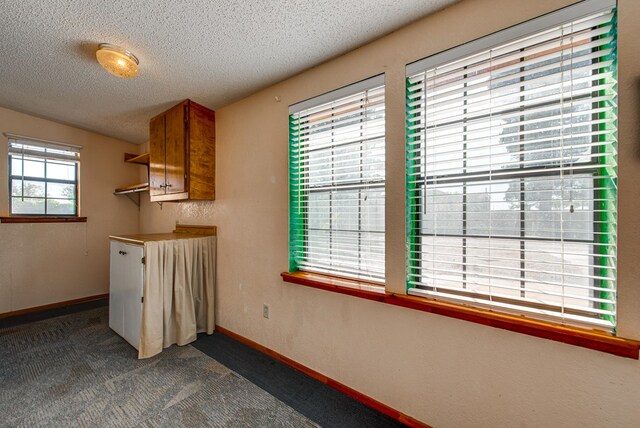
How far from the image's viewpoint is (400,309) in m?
1.55

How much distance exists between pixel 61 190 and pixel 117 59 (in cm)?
272

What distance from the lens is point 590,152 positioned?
1.11 metres

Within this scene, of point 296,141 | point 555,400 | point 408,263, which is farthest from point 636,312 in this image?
point 296,141

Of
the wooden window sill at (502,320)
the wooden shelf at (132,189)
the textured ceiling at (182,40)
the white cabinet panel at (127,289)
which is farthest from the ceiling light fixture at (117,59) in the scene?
the wooden window sill at (502,320)

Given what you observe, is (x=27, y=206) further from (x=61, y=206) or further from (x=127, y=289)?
(x=127, y=289)

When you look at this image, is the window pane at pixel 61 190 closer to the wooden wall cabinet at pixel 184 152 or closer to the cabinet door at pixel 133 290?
the wooden wall cabinet at pixel 184 152

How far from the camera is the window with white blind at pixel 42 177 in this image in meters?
3.06

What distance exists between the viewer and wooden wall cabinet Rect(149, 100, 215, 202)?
2547mm

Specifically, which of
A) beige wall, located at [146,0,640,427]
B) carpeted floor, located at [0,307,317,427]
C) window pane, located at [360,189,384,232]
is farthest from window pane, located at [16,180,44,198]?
window pane, located at [360,189,384,232]

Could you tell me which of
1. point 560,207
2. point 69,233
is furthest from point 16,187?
point 560,207

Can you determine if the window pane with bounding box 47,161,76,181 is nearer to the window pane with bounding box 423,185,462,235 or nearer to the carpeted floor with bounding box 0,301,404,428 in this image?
the carpeted floor with bounding box 0,301,404,428

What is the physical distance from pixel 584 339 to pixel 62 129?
5250 millimetres

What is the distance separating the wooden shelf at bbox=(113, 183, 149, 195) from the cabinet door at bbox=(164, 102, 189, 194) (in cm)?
92

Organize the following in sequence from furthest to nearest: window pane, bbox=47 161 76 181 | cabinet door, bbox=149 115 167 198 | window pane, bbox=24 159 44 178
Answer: window pane, bbox=47 161 76 181 → window pane, bbox=24 159 44 178 → cabinet door, bbox=149 115 167 198
